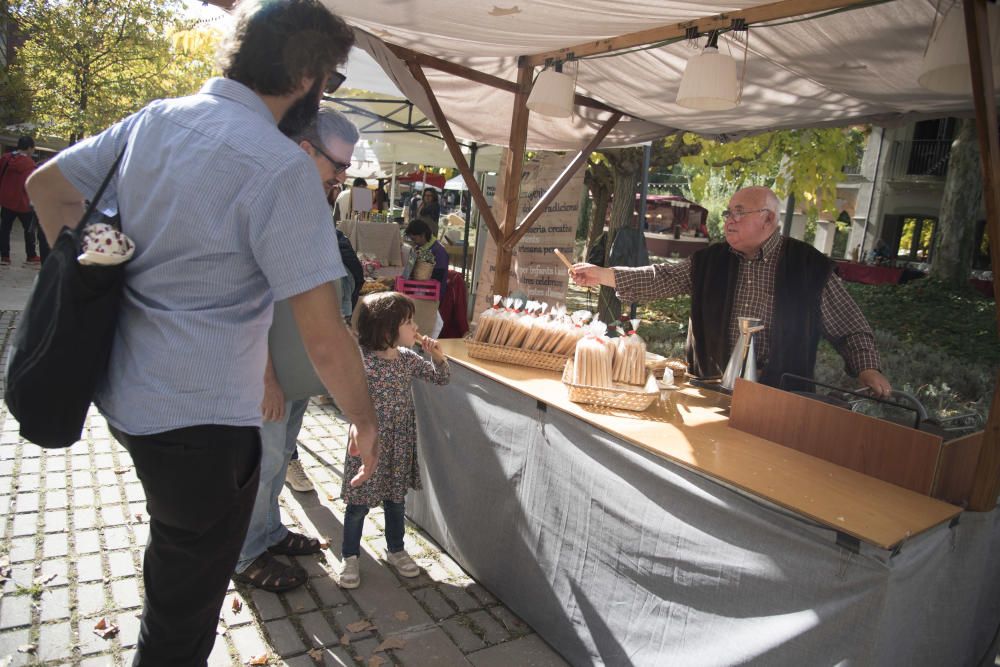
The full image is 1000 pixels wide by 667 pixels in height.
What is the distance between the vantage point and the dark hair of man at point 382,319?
2.95m

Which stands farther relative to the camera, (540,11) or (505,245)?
(505,245)

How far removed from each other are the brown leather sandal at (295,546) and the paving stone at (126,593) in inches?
24.0

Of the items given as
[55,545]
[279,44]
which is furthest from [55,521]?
[279,44]

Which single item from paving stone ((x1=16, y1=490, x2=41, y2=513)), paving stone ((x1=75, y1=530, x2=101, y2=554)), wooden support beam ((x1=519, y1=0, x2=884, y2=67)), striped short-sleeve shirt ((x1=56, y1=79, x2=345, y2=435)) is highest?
wooden support beam ((x1=519, y1=0, x2=884, y2=67))

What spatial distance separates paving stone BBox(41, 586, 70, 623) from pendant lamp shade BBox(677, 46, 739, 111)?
3.51m

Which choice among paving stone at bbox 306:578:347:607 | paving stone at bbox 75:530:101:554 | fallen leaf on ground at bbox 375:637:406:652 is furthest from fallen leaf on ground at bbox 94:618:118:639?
fallen leaf on ground at bbox 375:637:406:652

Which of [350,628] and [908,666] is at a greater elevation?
[908,666]

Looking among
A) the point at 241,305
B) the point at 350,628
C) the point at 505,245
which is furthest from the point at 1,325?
the point at 241,305

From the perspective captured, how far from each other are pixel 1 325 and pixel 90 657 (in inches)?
237

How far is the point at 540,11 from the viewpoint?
3.30 metres

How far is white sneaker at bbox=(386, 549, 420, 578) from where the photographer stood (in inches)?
127

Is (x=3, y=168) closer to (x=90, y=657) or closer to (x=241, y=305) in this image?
(x=90, y=657)

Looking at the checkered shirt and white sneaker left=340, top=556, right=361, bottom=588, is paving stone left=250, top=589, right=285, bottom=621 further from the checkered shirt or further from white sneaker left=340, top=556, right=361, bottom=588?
the checkered shirt

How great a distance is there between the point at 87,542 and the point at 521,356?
7.53ft
